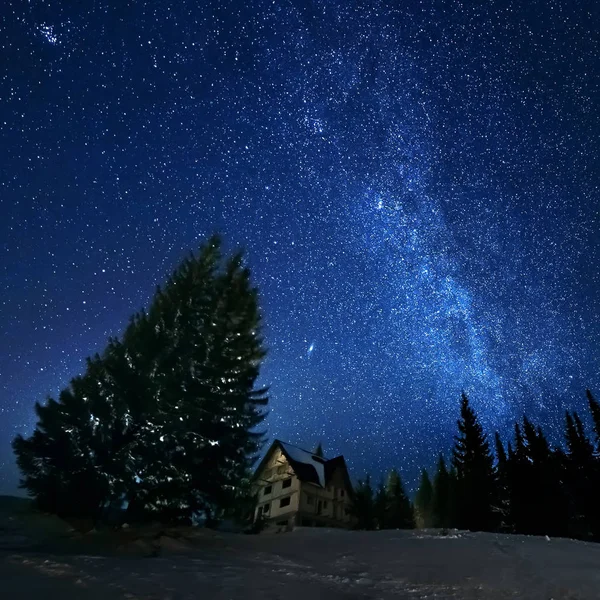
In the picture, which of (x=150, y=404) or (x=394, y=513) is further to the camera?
(x=394, y=513)

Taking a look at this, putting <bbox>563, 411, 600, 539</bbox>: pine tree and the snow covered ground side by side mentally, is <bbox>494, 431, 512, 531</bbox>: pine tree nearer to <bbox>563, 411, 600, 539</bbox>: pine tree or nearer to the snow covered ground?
<bbox>563, 411, 600, 539</bbox>: pine tree

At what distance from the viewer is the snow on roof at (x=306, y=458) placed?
47478 mm

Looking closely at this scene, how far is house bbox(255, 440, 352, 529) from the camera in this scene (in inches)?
1747

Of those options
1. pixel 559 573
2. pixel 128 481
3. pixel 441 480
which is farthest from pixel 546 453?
pixel 128 481

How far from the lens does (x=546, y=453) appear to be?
4872 centimetres

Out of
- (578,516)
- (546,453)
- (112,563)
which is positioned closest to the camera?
(112,563)

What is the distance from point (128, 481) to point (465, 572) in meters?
9.38

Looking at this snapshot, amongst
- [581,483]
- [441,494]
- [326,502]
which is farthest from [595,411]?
[326,502]

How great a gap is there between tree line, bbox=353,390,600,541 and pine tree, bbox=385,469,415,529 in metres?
0.72

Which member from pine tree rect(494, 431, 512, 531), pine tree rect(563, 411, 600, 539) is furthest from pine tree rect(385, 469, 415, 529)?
pine tree rect(563, 411, 600, 539)

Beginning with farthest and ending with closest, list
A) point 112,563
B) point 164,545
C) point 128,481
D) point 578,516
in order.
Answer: point 578,516, point 128,481, point 164,545, point 112,563

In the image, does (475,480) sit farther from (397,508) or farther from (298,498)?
(298,498)

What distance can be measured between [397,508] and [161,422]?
136 feet

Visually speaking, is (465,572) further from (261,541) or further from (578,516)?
(578,516)
